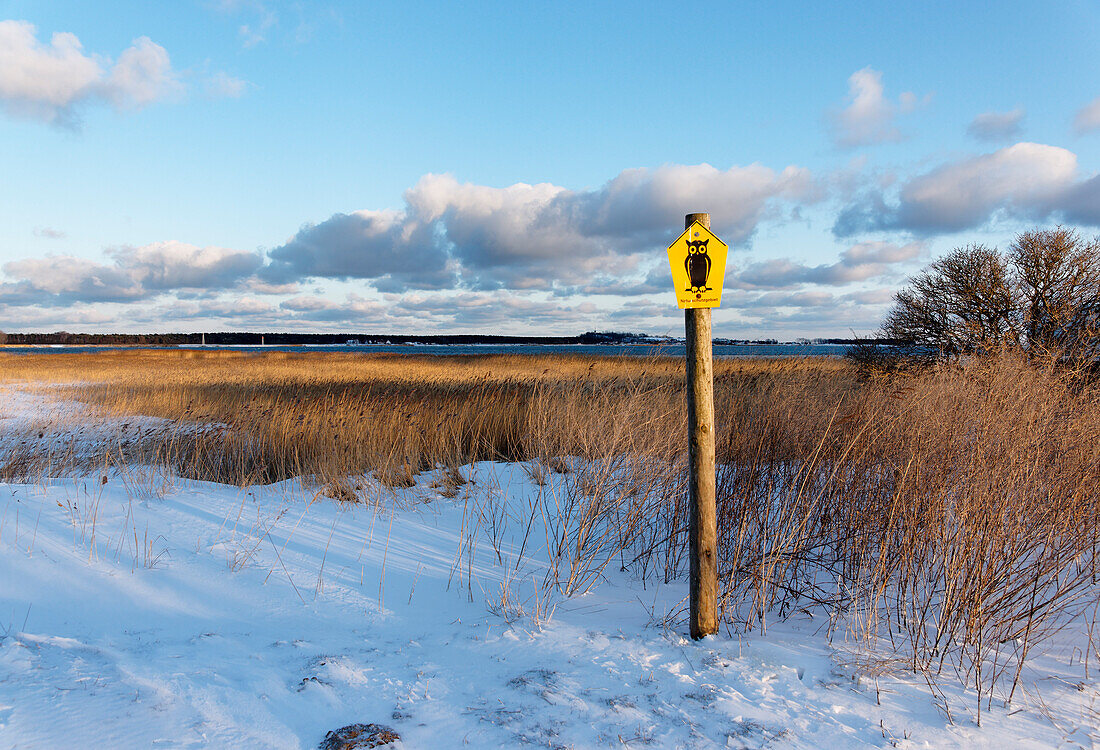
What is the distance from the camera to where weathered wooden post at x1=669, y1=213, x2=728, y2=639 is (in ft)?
12.0

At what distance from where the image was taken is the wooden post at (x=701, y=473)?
3.73 meters

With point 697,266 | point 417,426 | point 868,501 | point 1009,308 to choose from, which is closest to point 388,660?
point 697,266

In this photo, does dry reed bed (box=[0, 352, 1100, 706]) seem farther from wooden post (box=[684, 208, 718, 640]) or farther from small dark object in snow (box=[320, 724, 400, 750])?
small dark object in snow (box=[320, 724, 400, 750])

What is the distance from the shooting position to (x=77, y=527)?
5.31 metres

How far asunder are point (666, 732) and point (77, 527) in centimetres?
538

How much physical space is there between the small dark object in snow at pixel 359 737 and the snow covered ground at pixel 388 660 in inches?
2.3

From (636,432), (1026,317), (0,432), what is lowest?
(0,432)

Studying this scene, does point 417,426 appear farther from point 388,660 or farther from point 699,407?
point 699,407

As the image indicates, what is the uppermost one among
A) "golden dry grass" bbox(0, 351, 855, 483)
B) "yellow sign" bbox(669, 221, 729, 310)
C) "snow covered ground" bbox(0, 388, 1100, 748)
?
"yellow sign" bbox(669, 221, 729, 310)

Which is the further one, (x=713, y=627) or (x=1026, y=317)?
(x=1026, y=317)

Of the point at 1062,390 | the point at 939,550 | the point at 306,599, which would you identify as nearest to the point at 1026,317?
the point at 1062,390

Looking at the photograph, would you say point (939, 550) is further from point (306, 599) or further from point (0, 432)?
point (0, 432)

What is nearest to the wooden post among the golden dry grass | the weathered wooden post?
the weathered wooden post

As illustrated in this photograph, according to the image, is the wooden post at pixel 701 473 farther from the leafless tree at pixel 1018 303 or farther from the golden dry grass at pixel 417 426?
the leafless tree at pixel 1018 303
